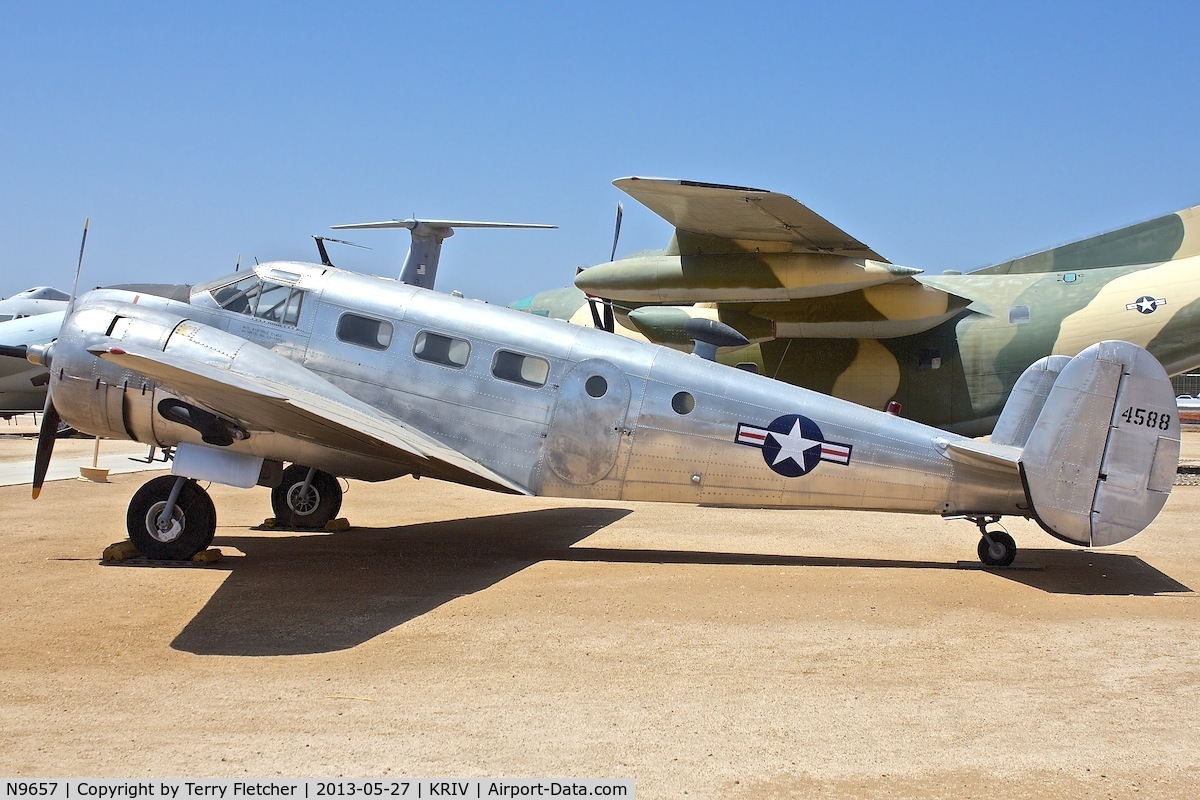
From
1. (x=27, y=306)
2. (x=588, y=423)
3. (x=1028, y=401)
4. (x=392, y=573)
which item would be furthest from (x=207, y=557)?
(x=27, y=306)

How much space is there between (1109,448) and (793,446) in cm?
300

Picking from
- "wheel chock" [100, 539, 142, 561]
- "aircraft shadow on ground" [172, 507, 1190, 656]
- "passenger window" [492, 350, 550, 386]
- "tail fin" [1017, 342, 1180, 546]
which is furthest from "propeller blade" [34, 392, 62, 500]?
"tail fin" [1017, 342, 1180, 546]

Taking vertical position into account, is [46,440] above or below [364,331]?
below

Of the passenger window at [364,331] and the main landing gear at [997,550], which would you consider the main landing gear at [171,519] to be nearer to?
the passenger window at [364,331]

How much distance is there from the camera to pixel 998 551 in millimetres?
10352

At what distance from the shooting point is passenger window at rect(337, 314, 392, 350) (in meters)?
10.8

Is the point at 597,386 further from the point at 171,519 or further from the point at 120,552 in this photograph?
the point at 120,552

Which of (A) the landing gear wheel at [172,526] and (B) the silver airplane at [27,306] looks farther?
(B) the silver airplane at [27,306]

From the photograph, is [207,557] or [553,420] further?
[553,420]

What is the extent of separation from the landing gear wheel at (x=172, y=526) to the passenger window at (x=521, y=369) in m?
3.41

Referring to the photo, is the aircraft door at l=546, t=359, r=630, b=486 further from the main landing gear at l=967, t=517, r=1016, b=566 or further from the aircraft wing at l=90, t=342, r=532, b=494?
the main landing gear at l=967, t=517, r=1016, b=566

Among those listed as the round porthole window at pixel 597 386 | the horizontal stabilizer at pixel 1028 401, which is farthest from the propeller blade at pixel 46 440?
the horizontal stabilizer at pixel 1028 401

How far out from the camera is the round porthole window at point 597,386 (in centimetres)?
1042

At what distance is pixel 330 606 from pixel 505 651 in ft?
6.97
